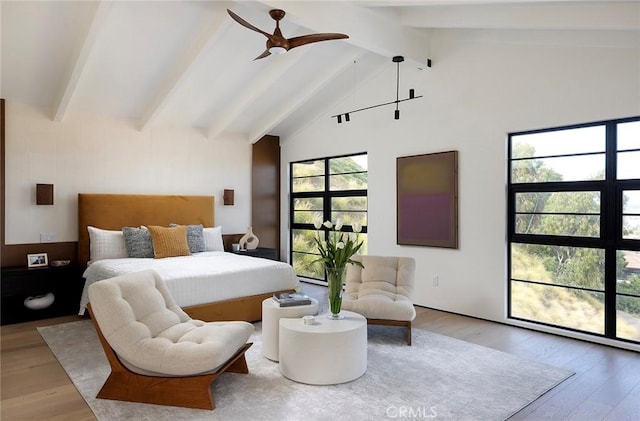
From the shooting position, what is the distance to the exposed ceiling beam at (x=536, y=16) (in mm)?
3299

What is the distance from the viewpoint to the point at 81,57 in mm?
4262

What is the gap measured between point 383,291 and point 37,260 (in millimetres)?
4226

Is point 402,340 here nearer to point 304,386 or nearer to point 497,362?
point 497,362

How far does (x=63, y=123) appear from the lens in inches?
214

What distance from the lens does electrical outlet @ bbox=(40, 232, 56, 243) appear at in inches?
208

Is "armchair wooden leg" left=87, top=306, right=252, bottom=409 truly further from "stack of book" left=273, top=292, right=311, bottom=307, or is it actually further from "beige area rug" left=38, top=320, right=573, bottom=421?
"stack of book" left=273, top=292, right=311, bottom=307

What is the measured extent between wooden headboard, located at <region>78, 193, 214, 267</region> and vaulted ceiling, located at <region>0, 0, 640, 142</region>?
1.09 m

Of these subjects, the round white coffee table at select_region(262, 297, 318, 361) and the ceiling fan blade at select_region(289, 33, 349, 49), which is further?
the round white coffee table at select_region(262, 297, 318, 361)

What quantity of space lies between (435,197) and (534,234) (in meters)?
1.24

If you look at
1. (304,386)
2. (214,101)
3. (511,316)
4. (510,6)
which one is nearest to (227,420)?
(304,386)

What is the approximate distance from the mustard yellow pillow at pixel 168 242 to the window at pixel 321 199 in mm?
1831

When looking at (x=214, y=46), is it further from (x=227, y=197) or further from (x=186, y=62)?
(x=227, y=197)

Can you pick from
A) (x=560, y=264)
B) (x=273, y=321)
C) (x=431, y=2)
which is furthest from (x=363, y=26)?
(x=560, y=264)

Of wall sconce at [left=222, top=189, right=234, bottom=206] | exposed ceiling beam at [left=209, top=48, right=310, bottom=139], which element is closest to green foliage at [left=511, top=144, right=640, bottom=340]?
exposed ceiling beam at [left=209, top=48, right=310, bottom=139]
